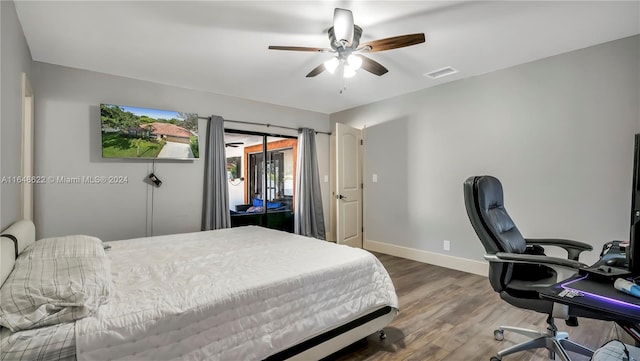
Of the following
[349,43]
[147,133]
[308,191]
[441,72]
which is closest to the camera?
[349,43]

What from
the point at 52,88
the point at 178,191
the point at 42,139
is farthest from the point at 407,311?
the point at 52,88

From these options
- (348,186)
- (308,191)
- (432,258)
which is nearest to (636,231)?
(432,258)

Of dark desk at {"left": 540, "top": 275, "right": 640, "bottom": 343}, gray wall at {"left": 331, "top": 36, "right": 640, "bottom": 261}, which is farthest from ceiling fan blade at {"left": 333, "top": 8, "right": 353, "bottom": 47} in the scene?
gray wall at {"left": 331, "top": 36, "right": 640, "bottom": 261}

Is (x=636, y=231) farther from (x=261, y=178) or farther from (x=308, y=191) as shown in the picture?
(x=261, y=178)

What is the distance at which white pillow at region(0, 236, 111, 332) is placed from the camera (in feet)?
3.69

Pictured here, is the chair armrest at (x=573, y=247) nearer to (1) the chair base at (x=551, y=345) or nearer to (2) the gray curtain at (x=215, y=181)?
(1) the chair base at (x=551, y=345)

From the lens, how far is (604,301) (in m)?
1.09

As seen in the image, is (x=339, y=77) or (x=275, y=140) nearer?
(x=339, y=77)

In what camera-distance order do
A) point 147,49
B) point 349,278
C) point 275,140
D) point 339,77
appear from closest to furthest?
1. point 349,278
2. point 147,49
3. point 339,77
4. point 275,140

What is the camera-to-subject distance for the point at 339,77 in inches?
144

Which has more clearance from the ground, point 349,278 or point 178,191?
point 178,191

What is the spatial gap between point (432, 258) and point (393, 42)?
2935 millimetres

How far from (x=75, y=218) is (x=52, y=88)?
1.40 m

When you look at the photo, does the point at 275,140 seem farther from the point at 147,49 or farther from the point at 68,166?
the point at 68,166
